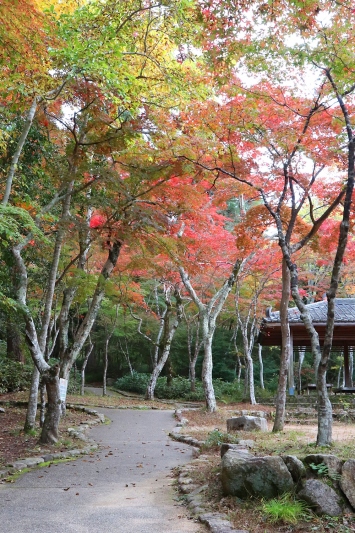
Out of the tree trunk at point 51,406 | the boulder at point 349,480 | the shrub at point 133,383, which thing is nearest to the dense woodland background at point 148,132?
the tree trunk at point 51,406

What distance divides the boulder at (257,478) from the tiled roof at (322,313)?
1067 centimetres

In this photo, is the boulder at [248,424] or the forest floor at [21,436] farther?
the boulder at [248,424]

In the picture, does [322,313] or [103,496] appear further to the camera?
[322,313]

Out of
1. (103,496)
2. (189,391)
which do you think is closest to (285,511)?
(103,496)

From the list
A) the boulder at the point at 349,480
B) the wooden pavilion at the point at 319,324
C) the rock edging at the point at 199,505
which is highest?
the wooden pavilion at the point at 319,324

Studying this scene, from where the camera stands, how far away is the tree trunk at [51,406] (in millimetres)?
7230

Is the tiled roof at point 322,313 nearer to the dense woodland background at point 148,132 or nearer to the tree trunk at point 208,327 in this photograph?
the tree trunk at point 208,327

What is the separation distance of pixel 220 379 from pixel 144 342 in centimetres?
503

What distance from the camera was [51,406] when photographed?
7258mm

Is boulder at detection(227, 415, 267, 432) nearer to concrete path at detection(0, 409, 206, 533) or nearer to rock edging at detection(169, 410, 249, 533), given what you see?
concrete path at detection(0, 409, 206, 533)

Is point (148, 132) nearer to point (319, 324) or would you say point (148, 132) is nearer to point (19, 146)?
point (19, 146)

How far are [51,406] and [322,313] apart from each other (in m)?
10.7

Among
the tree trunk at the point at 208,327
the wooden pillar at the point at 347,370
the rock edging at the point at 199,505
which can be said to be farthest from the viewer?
the wooden pillar at the point at 347,370

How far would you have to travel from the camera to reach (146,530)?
12.0 feet
